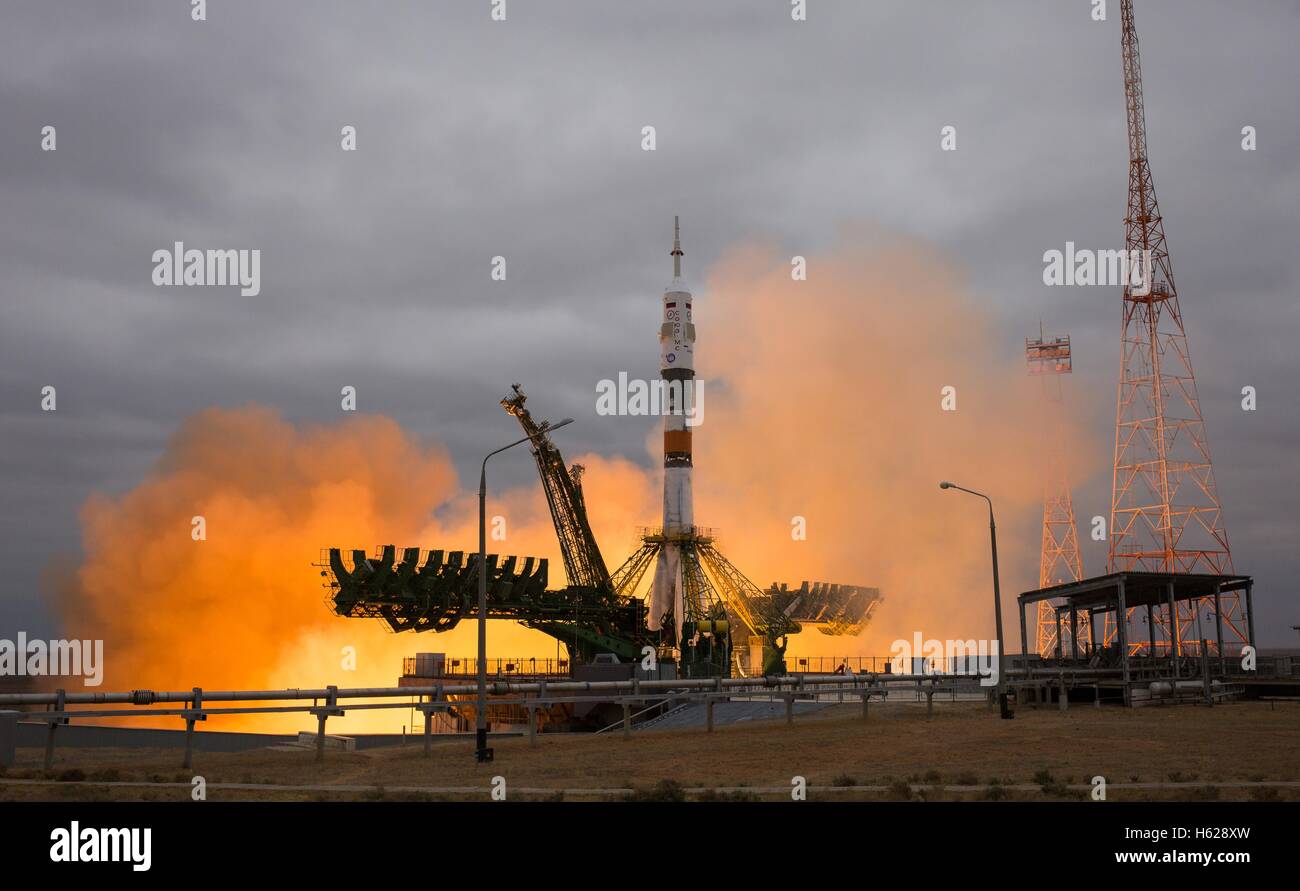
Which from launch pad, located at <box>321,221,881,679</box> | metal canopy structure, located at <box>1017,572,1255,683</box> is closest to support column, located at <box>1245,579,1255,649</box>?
metal canopy structure, located at <box>1017,572,1255,683</box>

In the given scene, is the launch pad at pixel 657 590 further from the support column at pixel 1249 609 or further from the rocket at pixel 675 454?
the support column at pixel 1249 609

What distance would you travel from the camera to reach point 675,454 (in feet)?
281

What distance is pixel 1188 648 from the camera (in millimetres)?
82375

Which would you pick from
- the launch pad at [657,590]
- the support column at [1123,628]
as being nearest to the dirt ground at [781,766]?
the support column at [1123,628]

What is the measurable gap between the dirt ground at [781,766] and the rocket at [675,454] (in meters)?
49.7

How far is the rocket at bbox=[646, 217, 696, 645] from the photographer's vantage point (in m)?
84.8

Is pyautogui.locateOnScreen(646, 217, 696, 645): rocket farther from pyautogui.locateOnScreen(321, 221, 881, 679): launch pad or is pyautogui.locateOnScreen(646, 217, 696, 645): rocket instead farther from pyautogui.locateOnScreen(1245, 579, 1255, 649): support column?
pyautogui.locateOnScreen(1245, 579, 1255, 649): support column

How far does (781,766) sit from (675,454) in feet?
205

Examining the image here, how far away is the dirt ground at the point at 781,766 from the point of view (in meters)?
18.7

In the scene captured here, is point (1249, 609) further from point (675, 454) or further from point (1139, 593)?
point (675, 454)

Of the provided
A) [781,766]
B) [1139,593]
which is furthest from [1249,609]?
[781,766]

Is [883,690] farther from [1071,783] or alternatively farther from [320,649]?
[320,649]
